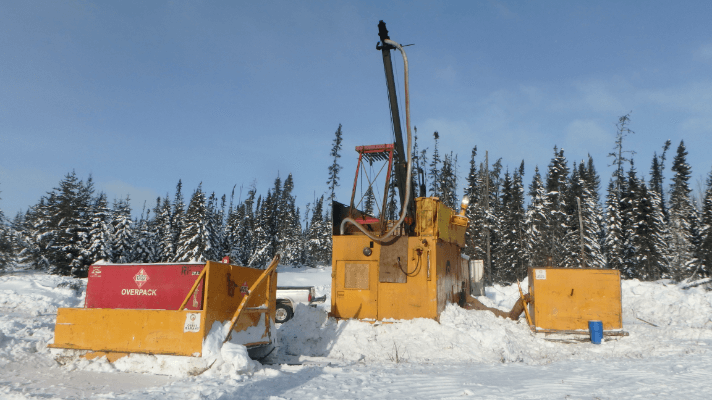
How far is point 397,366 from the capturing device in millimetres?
8758

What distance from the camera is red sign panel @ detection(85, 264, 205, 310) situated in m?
8.50

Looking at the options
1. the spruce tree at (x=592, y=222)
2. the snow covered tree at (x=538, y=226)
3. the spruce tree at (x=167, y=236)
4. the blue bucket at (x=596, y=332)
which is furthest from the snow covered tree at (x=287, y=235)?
the blue bucket at (x=596, y=332)

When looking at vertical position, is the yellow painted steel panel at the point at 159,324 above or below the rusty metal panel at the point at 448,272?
below

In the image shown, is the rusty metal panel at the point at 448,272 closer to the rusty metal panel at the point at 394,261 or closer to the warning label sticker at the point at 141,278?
the rusty metal panel at the point at 394,261

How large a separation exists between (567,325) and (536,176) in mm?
38130

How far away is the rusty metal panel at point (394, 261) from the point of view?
1290 cm

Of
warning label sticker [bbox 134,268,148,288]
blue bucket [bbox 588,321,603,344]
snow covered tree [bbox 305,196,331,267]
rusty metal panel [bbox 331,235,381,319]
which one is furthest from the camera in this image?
snow covered tree [bbox 305,196,331,267]

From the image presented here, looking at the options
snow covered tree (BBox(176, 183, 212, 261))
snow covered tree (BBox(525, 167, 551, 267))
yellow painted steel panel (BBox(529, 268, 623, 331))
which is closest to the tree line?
snow covered tree (BBox(176, 183, 212, 261))

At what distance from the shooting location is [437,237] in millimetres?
13086

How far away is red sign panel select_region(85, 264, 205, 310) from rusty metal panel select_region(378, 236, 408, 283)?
19.5 feet

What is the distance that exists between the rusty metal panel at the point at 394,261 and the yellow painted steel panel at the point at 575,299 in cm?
406

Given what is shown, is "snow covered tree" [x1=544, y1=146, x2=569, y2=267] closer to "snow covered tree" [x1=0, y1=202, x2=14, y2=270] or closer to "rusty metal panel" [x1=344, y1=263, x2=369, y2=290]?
"rusty metal panel" [x1=344, y1=263, x2=369, y2=290]

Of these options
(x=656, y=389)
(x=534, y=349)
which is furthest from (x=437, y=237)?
(x=656, y=389)

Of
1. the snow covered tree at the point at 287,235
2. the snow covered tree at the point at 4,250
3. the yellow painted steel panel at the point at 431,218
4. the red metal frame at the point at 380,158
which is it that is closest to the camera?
the yellow painted steel panel at the point at 431,218
